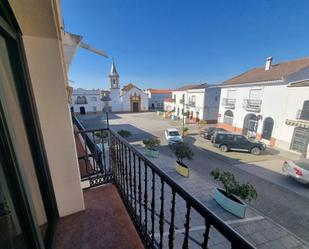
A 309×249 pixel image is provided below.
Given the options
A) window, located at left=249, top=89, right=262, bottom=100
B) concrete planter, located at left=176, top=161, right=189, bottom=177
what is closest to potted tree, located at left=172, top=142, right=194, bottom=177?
concrete planter, located at left=176, top=161, right=189, bottom=177

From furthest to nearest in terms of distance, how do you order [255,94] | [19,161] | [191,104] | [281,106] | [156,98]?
[156,98] < [191,104] < [255,94] < [281,106] < [19,161]

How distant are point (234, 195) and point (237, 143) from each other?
20.8 ft

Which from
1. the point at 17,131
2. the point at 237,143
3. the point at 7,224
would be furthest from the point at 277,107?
the point at 7,224

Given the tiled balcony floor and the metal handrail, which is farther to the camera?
the tiled balcony floor

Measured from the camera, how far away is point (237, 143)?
9.83m

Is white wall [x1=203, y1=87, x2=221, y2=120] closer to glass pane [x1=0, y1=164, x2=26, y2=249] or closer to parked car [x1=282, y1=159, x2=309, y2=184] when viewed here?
parked car [x1=282, y1=159, x2=309, y2=184]

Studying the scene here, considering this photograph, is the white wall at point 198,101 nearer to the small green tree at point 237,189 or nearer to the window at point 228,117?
the window at point 228,117

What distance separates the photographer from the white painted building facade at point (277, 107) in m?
9.15

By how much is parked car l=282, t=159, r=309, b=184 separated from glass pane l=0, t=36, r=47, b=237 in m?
8.38

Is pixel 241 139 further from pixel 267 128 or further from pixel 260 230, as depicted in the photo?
pixel 260 230

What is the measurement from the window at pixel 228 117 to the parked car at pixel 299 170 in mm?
8207

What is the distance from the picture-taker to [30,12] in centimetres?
122

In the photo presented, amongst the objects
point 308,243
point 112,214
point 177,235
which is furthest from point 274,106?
point 112,214

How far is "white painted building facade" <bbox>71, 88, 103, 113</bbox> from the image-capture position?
2438 cm
